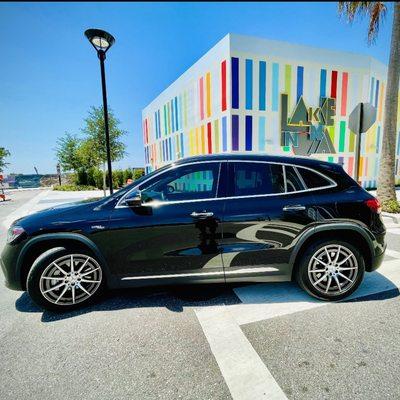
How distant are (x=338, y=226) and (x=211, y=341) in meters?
1.92

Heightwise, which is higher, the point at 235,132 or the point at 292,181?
the point at 235,132

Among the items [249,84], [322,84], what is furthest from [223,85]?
[322,84]

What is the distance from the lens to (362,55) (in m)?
14.4

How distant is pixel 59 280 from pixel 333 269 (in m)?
3.23

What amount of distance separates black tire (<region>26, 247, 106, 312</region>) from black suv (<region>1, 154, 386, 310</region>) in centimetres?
1

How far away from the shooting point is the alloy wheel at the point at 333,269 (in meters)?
2.95

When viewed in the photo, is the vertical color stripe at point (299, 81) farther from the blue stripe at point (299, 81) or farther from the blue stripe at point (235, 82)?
the blue stripe at point (235, 82)

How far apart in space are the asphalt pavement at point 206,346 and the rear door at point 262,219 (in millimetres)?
491

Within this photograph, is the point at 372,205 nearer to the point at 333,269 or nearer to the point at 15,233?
the point at 333,269

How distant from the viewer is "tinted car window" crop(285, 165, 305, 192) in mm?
2936

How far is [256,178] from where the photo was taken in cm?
296

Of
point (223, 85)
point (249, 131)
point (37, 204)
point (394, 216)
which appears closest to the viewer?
point (394, 216)

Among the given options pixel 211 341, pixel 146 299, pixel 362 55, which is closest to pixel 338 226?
pixel 211 341

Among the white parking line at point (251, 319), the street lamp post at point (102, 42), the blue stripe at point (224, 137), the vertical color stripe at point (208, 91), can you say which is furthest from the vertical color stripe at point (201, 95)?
the white parking line at point (251, 319)
